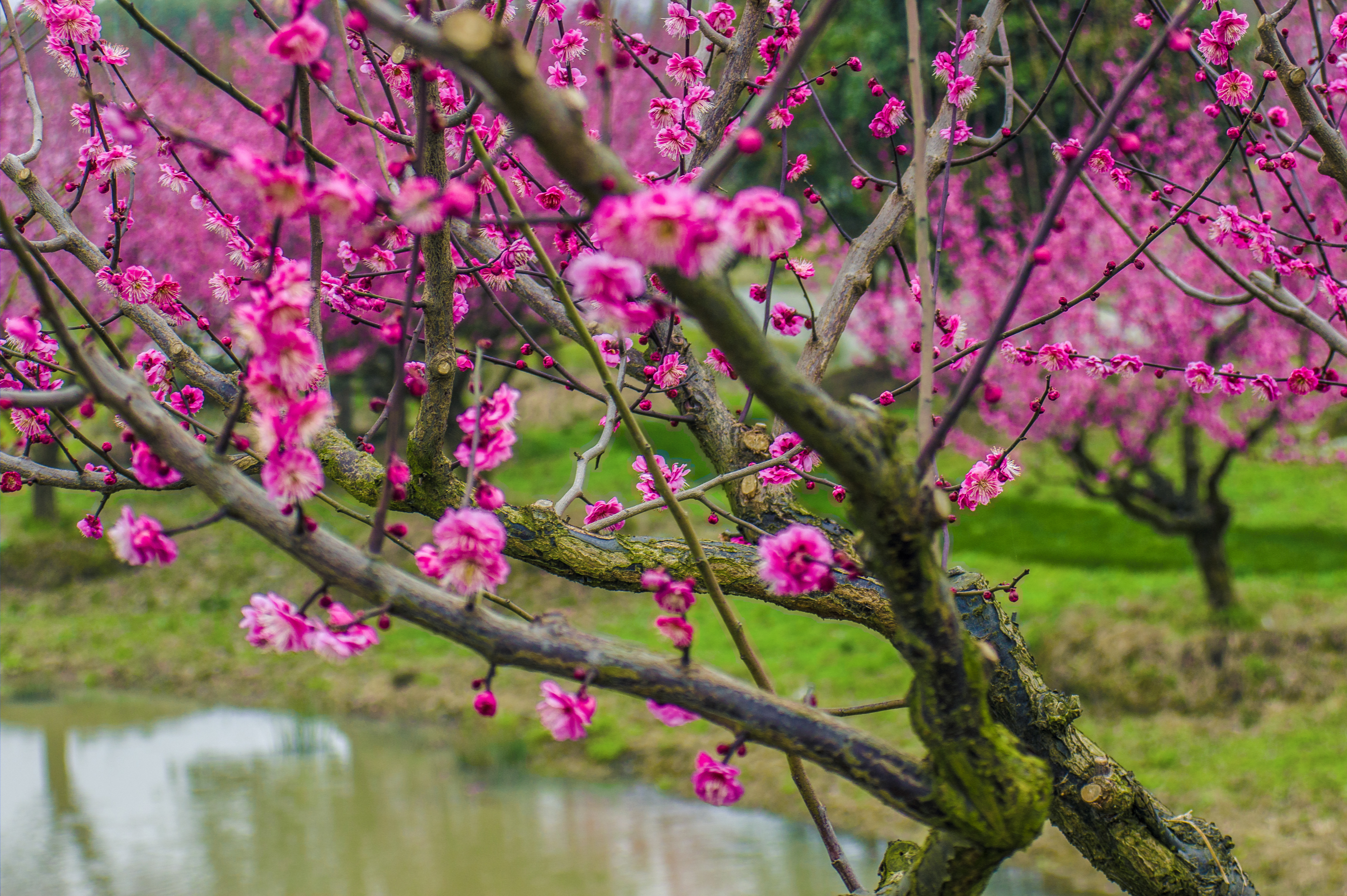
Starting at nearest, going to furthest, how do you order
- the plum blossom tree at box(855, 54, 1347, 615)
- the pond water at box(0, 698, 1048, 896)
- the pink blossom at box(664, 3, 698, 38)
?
1. the pink blossom at box(664, 3, 698, 38)
2. the pond water at box(0, 698, 1048, 896)
3. the plum blossom tree at box(855, 54, 1347, 615)

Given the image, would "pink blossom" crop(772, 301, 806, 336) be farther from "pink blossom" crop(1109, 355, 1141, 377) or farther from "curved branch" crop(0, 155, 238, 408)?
"curved branch" crop(0, 155, 238, 408)

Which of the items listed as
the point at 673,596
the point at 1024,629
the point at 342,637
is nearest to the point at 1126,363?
the point at 673,596

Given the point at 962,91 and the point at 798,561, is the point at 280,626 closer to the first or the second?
the point at 798,561

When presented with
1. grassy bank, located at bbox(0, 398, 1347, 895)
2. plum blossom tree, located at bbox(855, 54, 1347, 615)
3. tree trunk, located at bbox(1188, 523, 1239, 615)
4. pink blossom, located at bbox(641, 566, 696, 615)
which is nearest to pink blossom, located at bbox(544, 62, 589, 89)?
pink blossom, located at bbox(641, 566, 696, 615)

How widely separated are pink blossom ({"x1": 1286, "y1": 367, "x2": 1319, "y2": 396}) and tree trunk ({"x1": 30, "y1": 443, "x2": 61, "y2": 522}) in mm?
14303

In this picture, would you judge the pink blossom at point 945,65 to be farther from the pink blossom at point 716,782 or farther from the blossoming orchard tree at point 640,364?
the pink blossom at point 716,782

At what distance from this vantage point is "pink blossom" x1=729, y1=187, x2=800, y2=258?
1092 mm

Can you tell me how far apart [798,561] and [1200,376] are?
6.35ft

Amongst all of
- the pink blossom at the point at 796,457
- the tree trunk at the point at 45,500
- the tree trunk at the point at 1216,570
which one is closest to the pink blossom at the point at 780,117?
the pink blossom at the point at 796,457

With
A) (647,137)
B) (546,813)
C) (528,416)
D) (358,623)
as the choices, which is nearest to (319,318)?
(358,623)

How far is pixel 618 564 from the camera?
7.80 feet

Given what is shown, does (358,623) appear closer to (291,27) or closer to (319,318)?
(291,27)

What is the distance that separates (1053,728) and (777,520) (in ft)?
2.81

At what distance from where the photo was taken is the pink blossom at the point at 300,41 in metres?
1.21
